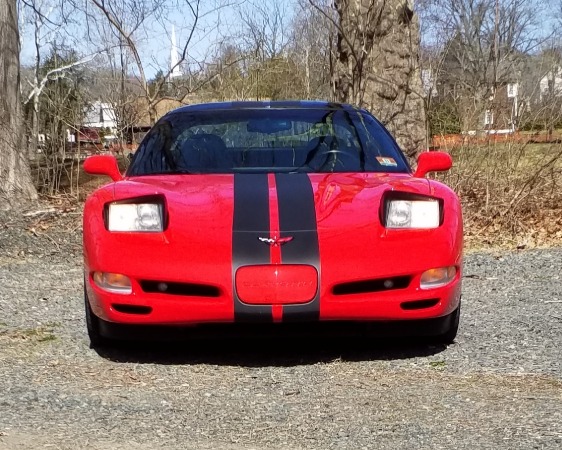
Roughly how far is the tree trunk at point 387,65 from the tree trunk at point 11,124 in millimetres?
4270

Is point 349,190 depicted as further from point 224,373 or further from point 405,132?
point 405,132

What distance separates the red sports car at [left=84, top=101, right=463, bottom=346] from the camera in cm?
407

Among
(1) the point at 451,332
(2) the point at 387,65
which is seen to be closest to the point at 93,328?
(1) the point at 451,332

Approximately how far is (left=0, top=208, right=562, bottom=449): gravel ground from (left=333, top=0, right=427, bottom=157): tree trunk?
17.2ft

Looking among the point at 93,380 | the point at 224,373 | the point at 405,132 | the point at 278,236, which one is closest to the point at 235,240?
the point at 278,236

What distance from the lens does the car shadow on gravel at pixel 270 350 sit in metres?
4.46

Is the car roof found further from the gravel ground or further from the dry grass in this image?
the dry grass

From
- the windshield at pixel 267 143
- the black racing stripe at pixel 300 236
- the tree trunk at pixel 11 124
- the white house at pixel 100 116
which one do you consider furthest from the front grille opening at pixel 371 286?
the white house at pixel 100 116

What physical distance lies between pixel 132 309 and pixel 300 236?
89 centimetres

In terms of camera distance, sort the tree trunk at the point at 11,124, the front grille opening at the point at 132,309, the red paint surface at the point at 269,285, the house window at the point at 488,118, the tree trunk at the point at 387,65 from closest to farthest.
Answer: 1. the red paint surface at the point at 269,285
2. the front grille opening at the point at 132,309
3. the house window at the point at 488,118
4. the tree trunk at the point at 387,65
5. the tree trunk at the point at 11,124

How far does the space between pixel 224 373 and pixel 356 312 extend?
0.70 meters

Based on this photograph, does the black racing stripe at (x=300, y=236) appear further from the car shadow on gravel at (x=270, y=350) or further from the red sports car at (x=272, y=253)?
the car shadow on gravel at (x=270, y=350)

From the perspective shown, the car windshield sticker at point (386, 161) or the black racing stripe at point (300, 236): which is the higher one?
the car windshield sticker at point (386, 161)

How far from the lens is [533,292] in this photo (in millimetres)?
6645
